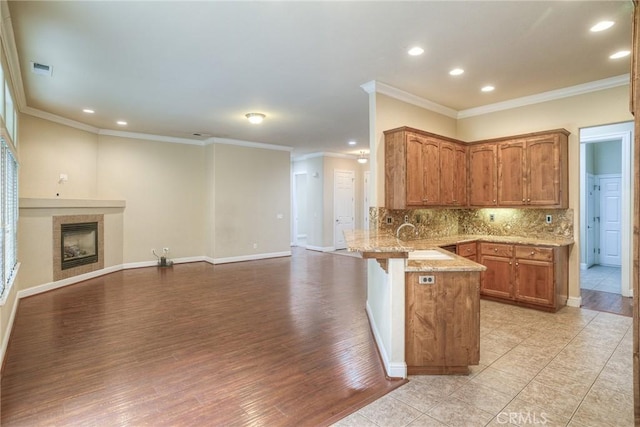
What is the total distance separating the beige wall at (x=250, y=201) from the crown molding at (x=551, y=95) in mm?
4842

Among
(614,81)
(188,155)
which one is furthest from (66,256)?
(614,81)

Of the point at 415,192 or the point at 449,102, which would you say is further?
the point at 449,102

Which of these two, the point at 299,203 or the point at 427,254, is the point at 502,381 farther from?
the point at 299,203

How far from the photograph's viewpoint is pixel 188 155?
7871 millimetres

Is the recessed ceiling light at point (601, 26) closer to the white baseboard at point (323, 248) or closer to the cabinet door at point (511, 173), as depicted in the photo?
the cabinet door at point (511, 173)

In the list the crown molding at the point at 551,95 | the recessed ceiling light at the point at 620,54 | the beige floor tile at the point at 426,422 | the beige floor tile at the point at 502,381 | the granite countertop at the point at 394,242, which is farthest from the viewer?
the crown molding at the point at 551,95

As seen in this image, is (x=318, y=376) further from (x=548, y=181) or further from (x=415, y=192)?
(x=548, y=181)

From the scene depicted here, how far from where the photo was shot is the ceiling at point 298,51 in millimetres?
2666

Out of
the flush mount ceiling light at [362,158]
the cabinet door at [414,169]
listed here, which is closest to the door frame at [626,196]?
the cabinet door at [414,169]

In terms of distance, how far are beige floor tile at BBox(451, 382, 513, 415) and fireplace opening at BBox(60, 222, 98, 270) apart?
21.3ft

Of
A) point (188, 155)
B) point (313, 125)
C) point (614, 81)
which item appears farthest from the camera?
point (188, 155)

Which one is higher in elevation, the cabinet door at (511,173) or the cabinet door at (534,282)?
the cabinet door at (511,173)

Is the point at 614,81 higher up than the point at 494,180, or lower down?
higher up

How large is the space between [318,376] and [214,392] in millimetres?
825
